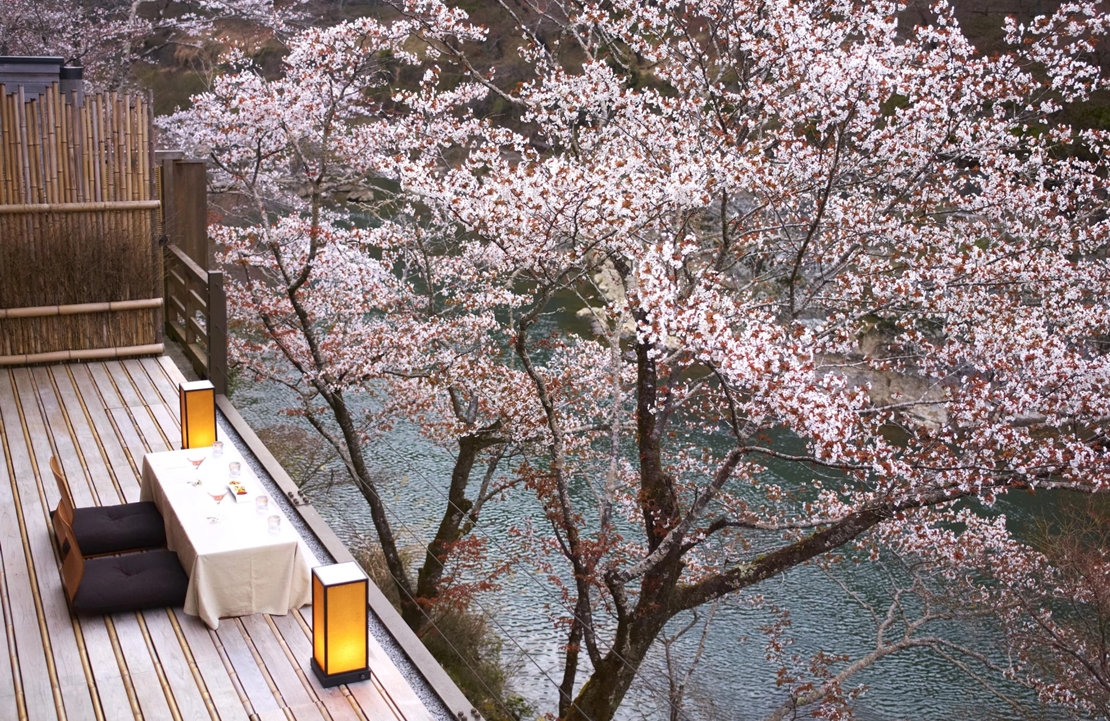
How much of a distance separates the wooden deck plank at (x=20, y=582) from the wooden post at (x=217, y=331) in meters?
1.06

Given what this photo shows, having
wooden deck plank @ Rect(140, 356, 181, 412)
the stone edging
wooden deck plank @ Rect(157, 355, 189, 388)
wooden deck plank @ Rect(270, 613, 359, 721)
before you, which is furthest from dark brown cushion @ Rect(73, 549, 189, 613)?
wooden deck plank @ Rect(157, 355, 189, 388)

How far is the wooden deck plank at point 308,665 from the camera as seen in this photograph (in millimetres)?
3297

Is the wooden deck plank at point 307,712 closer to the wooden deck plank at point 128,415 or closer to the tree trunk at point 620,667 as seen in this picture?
the wooden deck plank at point 128,415

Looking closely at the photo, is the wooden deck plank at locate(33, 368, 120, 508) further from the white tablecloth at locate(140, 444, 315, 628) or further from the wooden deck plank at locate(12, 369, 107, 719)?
the white tablecloth at locate(140, 444, 315, 628)

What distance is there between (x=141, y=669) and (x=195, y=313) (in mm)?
3594

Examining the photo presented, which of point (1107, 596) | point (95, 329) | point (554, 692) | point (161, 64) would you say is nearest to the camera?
point (95, 329)

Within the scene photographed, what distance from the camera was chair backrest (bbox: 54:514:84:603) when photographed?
364cm

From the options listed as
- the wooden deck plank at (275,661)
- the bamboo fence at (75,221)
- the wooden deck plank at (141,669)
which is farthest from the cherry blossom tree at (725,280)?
the wooden deck plank at (141,669)

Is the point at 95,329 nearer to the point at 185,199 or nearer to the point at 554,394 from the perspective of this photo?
the point at 185,199

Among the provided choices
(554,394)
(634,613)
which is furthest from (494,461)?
(634,613)

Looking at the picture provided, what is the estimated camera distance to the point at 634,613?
20.8 ft

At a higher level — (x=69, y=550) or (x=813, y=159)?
(x=813, y=159)

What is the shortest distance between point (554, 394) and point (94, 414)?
4.14 m

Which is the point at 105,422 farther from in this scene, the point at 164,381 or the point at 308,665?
the point at 308,665
